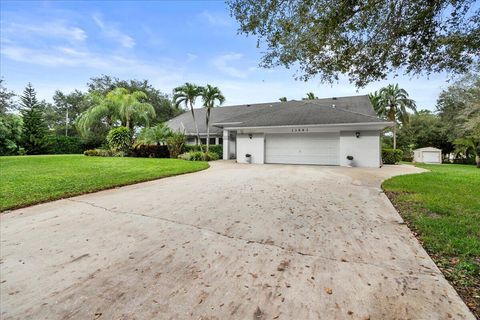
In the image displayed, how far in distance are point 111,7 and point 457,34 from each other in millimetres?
9985

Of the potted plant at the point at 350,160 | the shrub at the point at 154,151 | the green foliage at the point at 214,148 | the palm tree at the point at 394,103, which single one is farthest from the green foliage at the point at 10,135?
the palm tree at the point at 394,103

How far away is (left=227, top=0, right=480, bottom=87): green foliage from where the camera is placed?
4.33 metres

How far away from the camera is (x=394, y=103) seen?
27.0 metres

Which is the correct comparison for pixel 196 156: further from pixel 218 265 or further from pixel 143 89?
pixel 143 89

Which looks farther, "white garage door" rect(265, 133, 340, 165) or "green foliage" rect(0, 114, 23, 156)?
"green foliage" rect(0, 114, 23, 156)

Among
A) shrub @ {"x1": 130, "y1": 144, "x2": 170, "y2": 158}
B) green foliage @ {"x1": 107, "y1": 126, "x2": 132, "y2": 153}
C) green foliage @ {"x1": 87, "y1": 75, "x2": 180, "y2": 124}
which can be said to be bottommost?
shrub @ {"x1": 130, "y1": 144, "x2": 170, "y2": 158}

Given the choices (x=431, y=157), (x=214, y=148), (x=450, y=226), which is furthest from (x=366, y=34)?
(x=431, y=157)

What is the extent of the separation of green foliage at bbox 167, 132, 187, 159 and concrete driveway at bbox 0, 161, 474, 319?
43.4 feet

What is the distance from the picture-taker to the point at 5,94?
25.5 meters

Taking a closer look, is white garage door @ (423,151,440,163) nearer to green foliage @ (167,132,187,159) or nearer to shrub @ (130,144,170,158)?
green foliage @ (167,132,187,159)

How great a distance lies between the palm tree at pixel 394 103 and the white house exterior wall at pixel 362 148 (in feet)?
53.5

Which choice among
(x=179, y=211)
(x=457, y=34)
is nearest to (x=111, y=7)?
(x=179, y=211)

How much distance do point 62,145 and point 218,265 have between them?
26.5 m

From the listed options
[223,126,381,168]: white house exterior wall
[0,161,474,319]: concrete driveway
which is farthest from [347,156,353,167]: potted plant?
[0,161,474,319]: concrete driveway
